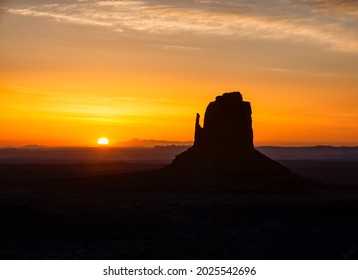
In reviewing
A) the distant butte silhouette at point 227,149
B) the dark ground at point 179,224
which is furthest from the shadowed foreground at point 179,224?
the distant butte silhouette at point 227,149

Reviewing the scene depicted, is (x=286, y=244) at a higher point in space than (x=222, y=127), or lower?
lower

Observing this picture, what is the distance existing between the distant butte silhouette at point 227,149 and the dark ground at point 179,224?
16.5 m

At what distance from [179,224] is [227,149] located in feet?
186

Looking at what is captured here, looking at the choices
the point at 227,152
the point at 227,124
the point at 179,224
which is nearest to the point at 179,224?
the point at 179,224

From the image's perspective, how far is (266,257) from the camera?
3444cm

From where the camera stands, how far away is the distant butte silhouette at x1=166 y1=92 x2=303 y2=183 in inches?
3942

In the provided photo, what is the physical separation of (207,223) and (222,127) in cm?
5648

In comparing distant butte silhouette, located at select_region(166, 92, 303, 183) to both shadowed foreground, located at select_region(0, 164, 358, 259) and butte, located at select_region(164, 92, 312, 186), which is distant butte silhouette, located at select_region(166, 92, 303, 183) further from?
shadowed foreground, located at select_region(0, 164, 358, 259)

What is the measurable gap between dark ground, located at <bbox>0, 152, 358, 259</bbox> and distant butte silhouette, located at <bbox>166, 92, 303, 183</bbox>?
16.5 m

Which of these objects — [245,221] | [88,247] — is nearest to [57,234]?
[88,247]

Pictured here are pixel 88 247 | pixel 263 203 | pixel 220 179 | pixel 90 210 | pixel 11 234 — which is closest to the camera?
pixel 88 247

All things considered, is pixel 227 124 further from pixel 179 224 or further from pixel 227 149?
pixel 179 224

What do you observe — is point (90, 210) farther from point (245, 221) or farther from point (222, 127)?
point (222, 127)

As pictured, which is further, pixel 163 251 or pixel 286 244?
pixel 286 244
